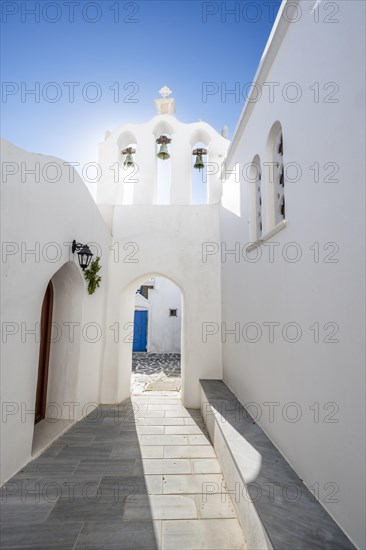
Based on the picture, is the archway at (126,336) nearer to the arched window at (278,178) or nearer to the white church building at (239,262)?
the white church building at (239,262)

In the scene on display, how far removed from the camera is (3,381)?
3.05 m

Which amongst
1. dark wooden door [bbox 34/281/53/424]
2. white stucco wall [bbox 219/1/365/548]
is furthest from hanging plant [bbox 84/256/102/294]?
white stucco wall [bbox 219/1/365/548]

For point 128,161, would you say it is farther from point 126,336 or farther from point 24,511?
point 24,511

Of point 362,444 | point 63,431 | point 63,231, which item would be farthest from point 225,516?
point 63,231

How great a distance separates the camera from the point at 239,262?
521 cm

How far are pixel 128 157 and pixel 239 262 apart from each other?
4342 millimetres

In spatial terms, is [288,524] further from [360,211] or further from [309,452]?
[360,211]

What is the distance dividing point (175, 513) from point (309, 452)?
1.47 meters

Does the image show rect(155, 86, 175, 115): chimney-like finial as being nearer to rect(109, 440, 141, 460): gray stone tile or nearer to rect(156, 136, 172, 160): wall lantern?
rect(156, 136, 172, 160): wall lantern

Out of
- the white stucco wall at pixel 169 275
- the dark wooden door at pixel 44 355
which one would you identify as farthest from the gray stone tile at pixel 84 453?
the white stucco wall at pixel 169 275

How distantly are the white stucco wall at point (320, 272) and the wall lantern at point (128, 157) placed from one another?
403cm

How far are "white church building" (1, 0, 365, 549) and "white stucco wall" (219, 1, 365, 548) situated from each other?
0.02m

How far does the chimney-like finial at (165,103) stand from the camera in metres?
7.65

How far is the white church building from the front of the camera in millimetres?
2121
